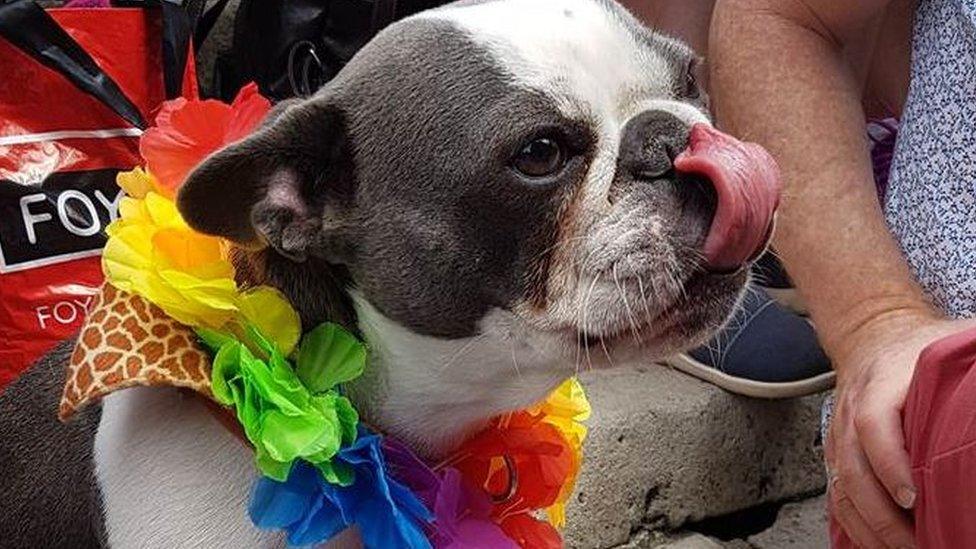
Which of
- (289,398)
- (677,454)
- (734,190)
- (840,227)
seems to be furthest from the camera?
(677,454)

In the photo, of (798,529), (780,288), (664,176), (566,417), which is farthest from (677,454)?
(664,176)

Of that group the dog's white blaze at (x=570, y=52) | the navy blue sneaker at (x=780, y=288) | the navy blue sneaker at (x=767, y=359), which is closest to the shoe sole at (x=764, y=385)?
the navy blue sneaker at (x=767, y=359)

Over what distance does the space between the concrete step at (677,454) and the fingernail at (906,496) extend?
0.82m

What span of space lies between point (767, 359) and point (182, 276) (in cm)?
112

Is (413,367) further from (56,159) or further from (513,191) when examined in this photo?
(56,159)

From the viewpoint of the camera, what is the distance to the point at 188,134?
52.3 inches

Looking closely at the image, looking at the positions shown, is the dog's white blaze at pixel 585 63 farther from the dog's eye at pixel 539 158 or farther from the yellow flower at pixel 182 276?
the yellow flower at pixel 182 276

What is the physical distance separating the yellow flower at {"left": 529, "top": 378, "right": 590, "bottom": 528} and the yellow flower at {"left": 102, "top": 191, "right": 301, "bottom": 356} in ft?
1.03

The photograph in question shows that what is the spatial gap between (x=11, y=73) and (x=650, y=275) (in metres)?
1.10

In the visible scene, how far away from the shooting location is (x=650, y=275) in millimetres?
1141

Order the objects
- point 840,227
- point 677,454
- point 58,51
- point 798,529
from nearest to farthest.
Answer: point 840,227 → point 58,51 → point 677,454 → point 798,529

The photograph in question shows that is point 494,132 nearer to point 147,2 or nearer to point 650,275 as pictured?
point 650,275

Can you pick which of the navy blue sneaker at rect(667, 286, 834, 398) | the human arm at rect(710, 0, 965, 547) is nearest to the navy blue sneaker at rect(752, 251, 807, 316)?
the navy blue sneaker at rect(667, 286, 834, 398)

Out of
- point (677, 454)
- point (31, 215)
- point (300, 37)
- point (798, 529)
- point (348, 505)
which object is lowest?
point (798, 529)
